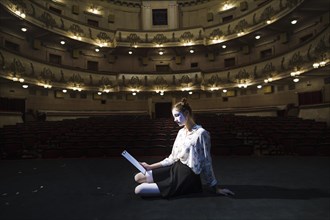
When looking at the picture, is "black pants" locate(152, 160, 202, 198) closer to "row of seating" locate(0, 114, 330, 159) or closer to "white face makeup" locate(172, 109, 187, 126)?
"white face makeup" locate(172, 109, 187, 126)

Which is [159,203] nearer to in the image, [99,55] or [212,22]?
[99,55]

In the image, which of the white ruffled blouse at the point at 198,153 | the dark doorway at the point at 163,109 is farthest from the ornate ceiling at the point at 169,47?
the white ruffled blouse at the point at 198,153

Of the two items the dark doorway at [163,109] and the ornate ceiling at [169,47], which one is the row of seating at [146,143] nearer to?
the ornate ceiling at [169,47]

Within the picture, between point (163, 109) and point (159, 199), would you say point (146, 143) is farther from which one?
point (163, 109)

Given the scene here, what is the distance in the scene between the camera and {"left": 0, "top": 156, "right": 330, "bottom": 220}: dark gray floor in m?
2.74

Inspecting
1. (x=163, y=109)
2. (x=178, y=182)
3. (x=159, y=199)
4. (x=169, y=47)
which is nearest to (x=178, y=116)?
(x=178, y=182)

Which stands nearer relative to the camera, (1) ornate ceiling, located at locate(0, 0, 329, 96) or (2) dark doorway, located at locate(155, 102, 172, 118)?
(1) ornate ceiling, located at locate(0, 0, 329, 96)

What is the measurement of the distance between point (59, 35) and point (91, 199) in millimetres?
21814

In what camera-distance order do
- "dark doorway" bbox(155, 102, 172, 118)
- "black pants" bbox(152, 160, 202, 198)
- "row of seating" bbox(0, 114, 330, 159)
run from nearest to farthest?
"black pants" bbox(152, 160, 202, 198) → "row of seating" bbox(0, 114, 330, 159) → "dark doorway" bbox(155, 102, 172, 118)

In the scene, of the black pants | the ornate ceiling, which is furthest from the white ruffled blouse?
the ornate ceiling

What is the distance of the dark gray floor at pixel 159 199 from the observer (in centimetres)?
274

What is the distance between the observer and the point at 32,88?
20172 mm

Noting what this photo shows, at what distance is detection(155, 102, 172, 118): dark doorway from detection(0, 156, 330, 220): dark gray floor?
22678 millimetres

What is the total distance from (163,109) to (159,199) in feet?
81.1
